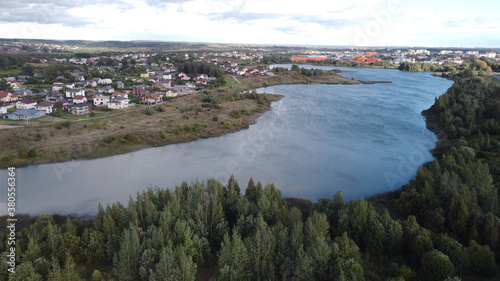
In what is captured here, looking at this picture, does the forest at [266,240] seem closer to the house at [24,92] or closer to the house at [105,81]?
the house at [24,92]

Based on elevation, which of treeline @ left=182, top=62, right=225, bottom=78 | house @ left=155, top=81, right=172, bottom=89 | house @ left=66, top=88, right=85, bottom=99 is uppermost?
treeline @ left=182, top=62, right=225, bottom=78

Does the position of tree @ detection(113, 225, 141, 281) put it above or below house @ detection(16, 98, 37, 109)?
below

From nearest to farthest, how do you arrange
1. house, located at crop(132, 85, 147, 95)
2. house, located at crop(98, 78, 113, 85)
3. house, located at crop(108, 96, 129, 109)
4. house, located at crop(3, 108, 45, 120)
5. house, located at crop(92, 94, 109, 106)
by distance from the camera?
1. house, located at crop(3, 108, 45, 120)
2. house, located at crop(108, 96, 129, 109)
3. house, located at crop(92, 94, 109, 106)
4. house, located at crop(132, 85, 147, 95)
5. house, located at crop(98, 78, 113, 85)

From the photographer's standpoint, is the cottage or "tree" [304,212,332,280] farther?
the cottage

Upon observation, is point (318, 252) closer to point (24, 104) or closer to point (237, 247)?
point (237, 247)

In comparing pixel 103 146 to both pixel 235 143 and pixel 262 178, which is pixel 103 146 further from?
pixel 262 178

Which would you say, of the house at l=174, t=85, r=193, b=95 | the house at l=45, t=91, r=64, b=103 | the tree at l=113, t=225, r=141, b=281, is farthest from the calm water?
the house at l=45, t=91, r=64, b=103

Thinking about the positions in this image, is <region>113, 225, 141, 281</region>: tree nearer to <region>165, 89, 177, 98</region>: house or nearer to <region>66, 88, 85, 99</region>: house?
<region>66, 88, 85, 99</region>: house

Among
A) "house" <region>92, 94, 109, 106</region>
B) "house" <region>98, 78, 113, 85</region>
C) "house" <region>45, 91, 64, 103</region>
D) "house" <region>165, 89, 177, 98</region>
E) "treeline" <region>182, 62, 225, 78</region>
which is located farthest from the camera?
"treeline" <region>182, 62, 225, 78</region>

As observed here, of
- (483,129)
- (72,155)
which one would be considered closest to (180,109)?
(72,155)
